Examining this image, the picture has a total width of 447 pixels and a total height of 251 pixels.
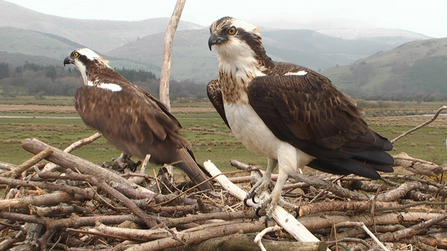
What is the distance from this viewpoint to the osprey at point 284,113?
4.21m

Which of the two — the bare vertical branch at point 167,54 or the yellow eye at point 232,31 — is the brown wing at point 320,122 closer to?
the yellow eye at point 232,31

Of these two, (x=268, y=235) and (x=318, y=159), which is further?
(x=318, y=159)

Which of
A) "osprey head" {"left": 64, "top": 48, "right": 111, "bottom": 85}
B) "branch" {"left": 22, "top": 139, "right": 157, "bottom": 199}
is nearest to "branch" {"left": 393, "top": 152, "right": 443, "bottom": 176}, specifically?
"branch" {"left": 22, "top": 139, "right": 157, "bottom": 199}

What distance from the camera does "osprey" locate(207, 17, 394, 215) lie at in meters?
4.21

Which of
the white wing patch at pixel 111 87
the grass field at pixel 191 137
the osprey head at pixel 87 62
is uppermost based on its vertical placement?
the osprey head at pixel 87 62

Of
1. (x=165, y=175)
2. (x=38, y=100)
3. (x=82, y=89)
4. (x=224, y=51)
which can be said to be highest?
(x=224, y=51)

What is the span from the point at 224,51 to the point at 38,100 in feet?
323

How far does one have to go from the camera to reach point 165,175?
18.4 ft

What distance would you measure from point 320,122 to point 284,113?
481mm

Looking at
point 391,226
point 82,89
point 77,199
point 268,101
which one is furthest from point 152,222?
point 82,89

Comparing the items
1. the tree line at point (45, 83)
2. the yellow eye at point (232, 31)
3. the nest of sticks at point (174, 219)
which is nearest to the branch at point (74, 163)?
the nest of sticks at point (174, 219)

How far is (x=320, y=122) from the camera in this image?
4.49 metres

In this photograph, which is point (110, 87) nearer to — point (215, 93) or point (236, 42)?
point (215, 93)

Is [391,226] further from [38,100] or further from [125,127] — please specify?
[38,100]
